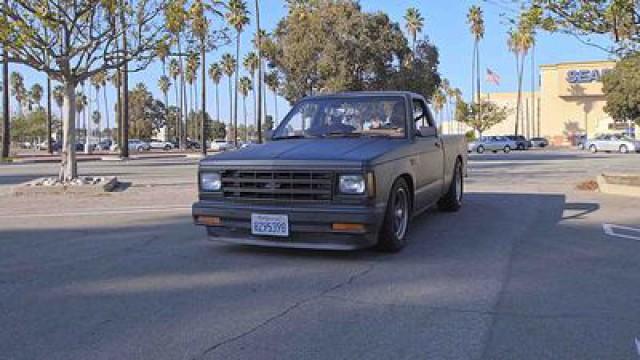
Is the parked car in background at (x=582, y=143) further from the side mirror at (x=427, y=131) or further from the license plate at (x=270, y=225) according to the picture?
the license plate at (x=270, y=225)

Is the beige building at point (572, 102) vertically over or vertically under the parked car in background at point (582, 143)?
over

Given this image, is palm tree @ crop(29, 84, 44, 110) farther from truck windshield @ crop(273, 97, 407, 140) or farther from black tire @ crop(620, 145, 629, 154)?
truck windshield @ crop(273, 97, 407, 140)

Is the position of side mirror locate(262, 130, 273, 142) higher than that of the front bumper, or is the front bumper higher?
side mirror locate(262, 130, 273, 142)

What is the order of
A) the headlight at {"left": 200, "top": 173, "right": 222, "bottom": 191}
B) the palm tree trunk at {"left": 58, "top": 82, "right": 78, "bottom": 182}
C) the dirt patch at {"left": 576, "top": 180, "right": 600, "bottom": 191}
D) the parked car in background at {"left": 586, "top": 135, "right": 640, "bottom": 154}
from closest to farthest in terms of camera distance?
the headlight at {"left": 200, "top": 173, "right": 222, "bottom": 191}, the dirt patch at {"left": 576, "top": 180, "right": 600, "bottom": 191}, the palm tree trunk at {"left": 58, "top": 82, "right": 78, "bottom": 182}, the parked car in background at {"left": 586, "top": 135, "right": 640, "bottom": 154}

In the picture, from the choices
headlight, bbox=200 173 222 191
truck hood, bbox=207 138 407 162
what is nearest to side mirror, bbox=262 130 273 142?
truck hood, bbox=207 138 407 162

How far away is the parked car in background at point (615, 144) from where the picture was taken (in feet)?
172

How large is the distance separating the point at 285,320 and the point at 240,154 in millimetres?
2817

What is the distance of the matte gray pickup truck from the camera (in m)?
7.09

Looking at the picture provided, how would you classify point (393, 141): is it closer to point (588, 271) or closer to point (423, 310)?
point (588, 271)

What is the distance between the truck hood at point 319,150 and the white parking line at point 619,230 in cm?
320

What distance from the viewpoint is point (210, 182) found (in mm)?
7730

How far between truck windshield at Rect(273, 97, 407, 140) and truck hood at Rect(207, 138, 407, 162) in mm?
302

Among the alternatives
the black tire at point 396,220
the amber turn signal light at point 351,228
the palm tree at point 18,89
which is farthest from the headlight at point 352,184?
the palm tree at point 18,89

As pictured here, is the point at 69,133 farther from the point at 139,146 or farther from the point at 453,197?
the point at 139,146
